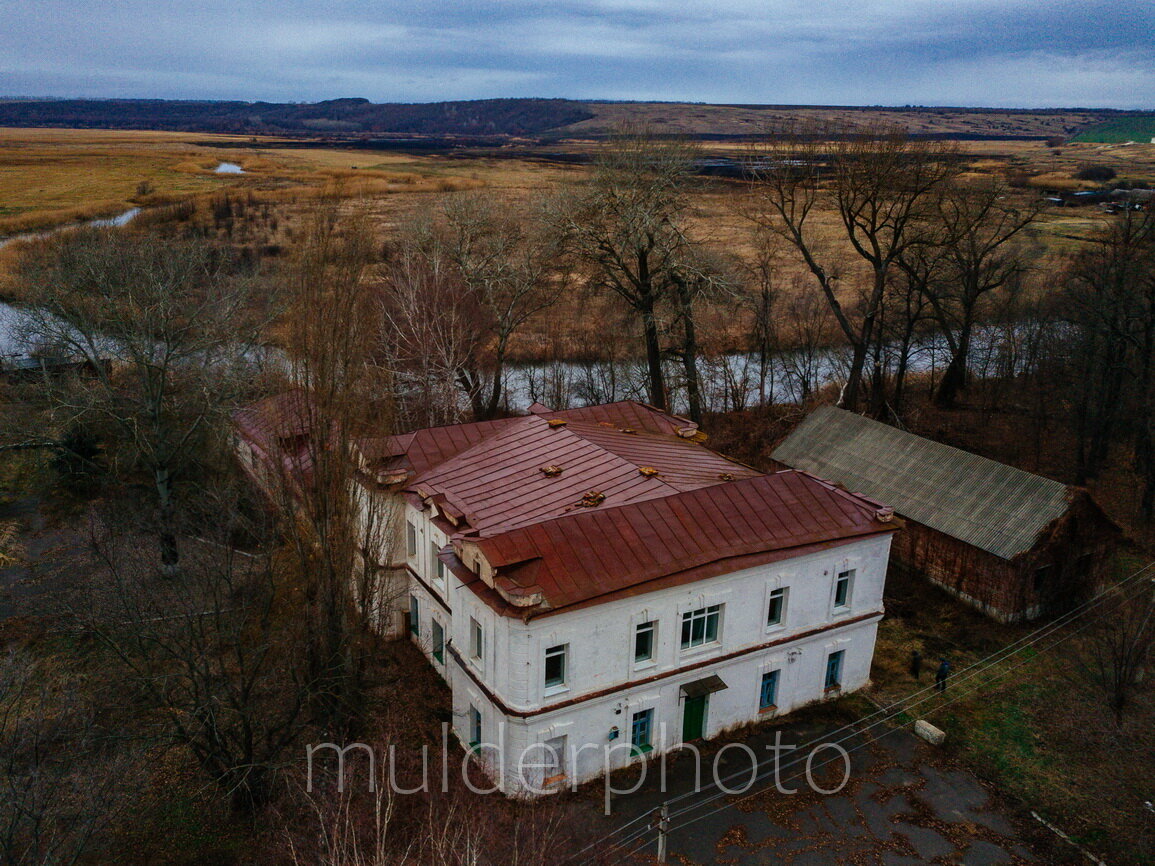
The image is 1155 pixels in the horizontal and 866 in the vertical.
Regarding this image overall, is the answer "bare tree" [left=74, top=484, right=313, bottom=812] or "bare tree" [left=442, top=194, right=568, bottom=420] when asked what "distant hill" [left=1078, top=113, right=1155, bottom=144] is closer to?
"bare tree" [left=442, top=194, right=568, bottom=420]

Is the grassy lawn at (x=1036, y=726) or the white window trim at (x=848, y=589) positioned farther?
the white window trim at (x=848, y=589)

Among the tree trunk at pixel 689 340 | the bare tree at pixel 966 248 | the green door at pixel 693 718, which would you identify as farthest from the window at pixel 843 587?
the bare tree at pixel 966 248

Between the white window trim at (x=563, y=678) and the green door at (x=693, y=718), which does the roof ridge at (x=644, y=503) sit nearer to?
the white window trim at (x=563, y=678)

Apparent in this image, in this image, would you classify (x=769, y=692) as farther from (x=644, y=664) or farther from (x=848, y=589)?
(x=644, y=664)

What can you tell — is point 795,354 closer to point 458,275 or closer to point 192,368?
point 458,275

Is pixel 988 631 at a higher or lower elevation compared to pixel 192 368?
lower

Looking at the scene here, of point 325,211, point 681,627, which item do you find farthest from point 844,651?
point 325,211

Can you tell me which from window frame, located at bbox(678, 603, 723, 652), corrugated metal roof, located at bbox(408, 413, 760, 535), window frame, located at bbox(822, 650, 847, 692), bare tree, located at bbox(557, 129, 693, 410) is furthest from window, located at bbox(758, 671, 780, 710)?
bare tree, located at bbox(557, 129, 693, 410)
